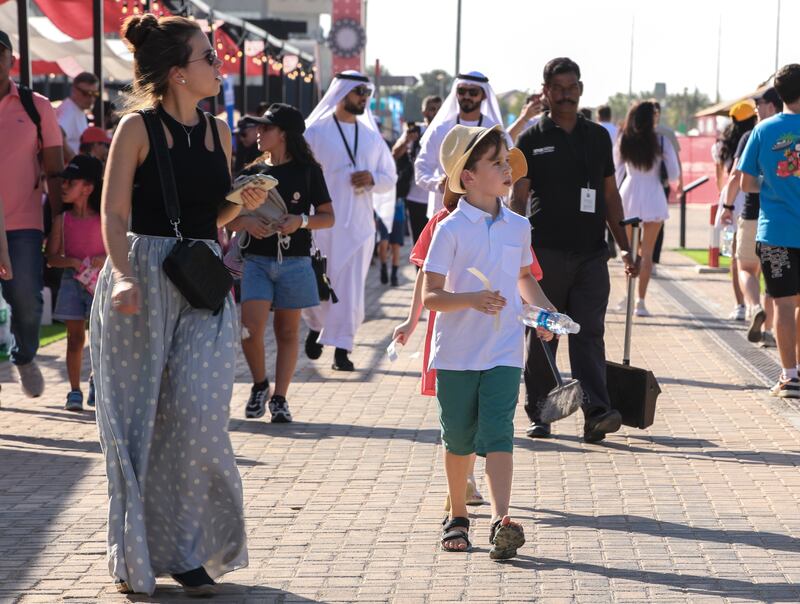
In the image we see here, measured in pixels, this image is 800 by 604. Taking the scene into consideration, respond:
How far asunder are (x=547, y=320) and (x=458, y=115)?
5178 millimetres

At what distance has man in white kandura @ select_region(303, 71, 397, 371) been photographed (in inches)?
453

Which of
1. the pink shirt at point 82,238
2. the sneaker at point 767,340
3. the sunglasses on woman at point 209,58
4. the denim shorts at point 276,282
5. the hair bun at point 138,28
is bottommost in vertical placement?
the sneaker at point 767,340

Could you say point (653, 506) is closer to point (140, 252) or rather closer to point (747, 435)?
point (747, 435)

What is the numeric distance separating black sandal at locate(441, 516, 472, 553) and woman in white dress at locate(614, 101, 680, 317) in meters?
9.82

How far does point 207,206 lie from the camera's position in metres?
5.41

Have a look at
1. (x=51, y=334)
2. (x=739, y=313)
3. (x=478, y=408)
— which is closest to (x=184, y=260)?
(x=478, y=408)

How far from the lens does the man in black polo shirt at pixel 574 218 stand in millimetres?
8258

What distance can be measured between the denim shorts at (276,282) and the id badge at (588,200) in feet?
6.14

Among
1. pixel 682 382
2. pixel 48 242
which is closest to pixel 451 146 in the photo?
pixel 48 242

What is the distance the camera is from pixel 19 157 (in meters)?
8.91

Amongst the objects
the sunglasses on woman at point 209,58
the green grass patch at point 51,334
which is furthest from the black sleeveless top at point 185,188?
the green grass patch at point 51,334

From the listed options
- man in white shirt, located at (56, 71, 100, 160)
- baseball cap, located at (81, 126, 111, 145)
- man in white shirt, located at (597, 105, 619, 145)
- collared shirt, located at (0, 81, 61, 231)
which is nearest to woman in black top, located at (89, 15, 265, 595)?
collared shirt, located at (0, 81, 61, 231)

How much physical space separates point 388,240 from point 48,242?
10409 millimetres

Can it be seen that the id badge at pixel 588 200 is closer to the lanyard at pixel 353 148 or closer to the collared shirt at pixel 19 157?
the collared shirt at pixel 19 157
